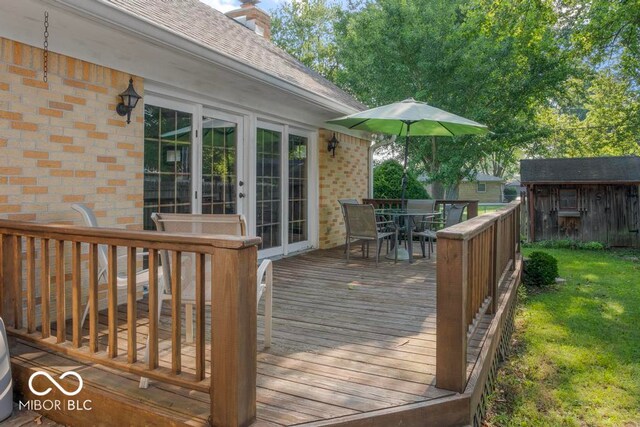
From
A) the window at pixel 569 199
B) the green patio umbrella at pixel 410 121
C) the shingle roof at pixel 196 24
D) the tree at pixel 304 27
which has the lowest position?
the window at pixel 569 199

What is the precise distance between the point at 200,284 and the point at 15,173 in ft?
7.28

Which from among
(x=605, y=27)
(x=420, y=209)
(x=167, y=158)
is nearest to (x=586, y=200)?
(x=605, y=27)

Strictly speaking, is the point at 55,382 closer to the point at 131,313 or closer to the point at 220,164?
the point at 131,313

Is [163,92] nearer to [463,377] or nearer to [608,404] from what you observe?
[463,377]

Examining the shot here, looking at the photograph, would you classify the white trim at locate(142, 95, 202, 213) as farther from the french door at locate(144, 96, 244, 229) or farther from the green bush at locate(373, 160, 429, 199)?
the green bush at locate(373, 160, 429, 199)

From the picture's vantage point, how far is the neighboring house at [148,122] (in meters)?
3.21

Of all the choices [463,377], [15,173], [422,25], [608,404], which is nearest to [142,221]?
[15,173]

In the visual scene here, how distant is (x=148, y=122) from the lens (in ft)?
14.5

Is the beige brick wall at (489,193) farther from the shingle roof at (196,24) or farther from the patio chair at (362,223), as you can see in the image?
the patio chair at (362,223)

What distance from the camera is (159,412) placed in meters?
1.99

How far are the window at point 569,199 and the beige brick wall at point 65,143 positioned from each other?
11453 millimetres

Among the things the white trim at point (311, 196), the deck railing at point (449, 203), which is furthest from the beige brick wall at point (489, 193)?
the white trim at point (311, 196)

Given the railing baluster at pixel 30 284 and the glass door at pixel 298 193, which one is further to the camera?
the glass door at pixel 298 193

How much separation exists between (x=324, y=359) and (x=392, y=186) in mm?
7707
